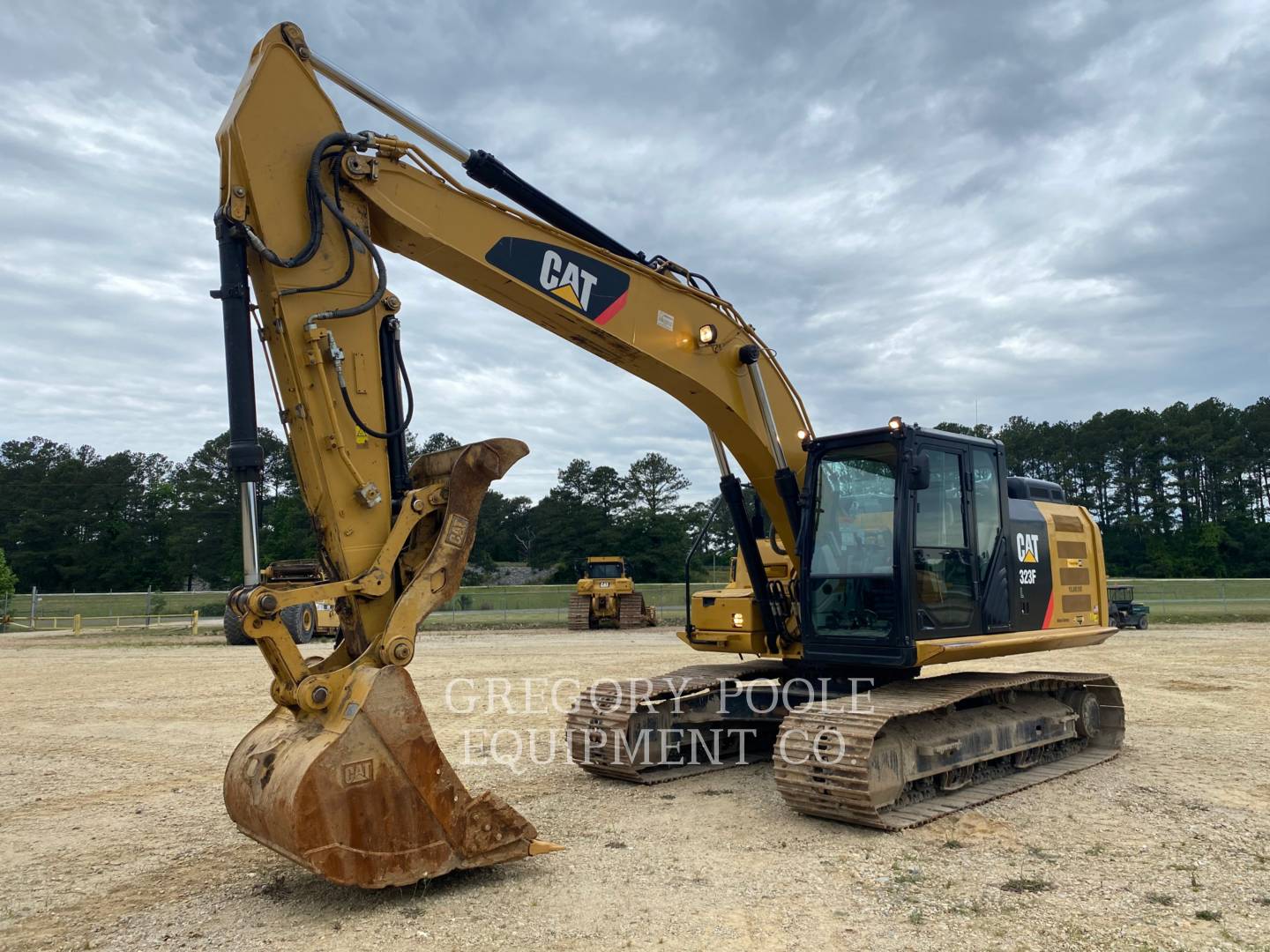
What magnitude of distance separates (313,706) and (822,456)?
14.8ft

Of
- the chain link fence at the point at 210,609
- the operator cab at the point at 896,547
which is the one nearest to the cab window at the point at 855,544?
the operator cab at the point at 896,547

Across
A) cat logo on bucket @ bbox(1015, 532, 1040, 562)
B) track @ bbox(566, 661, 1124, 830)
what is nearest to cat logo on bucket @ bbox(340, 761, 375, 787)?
track @ bbox(566, 661, 1124, 830)

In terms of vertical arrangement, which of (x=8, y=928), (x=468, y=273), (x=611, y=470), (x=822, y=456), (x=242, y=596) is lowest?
(x=8, y=928)

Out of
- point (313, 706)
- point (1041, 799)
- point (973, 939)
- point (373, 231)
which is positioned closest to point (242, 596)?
point (313, 706)

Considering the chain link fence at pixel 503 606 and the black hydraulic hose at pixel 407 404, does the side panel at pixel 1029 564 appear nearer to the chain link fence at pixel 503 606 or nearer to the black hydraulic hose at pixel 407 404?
the black hydraulic hose at pixel 407 404

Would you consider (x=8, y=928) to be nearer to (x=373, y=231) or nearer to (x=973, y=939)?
(x=373, y=231)

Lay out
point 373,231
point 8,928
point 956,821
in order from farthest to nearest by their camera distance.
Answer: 1. point 956,821
2. point 373,231
3. point 8,928

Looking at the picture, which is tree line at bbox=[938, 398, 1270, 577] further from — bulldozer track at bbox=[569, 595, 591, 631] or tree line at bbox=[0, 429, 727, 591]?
bulldozer track at bbox=[569, 595, 591, 631]

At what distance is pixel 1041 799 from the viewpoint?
7.42 m

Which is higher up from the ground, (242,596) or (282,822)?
(242,596)

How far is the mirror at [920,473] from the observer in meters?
7.16

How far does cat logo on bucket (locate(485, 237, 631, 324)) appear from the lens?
6.30 metres

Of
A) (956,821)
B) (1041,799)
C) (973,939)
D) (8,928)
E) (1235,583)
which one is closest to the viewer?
(973,939)

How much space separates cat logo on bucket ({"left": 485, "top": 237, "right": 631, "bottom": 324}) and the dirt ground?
3.66 meters
